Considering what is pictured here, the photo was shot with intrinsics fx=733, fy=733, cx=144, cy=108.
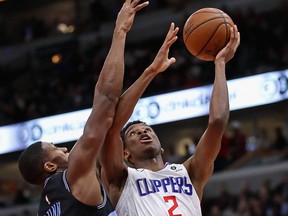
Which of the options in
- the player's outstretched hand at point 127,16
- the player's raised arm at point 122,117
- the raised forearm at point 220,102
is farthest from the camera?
the raised forearm at point 220,102

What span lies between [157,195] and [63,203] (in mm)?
806

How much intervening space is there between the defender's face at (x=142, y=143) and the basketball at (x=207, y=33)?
63 centimetres

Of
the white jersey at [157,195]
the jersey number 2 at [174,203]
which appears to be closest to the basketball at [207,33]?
the white jersey at [157,195]

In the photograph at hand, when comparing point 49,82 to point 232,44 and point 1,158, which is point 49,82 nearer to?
point 1,158

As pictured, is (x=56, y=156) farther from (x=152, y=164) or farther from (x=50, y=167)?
(x=152, y=164)

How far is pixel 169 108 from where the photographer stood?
15.8 meters

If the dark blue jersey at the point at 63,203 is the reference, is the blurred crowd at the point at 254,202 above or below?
below

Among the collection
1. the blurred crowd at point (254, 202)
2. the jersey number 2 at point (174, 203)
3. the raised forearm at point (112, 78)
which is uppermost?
the raised forearm at point (112, 78)

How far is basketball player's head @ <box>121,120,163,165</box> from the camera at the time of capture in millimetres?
4914

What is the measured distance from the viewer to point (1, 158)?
1919 cm

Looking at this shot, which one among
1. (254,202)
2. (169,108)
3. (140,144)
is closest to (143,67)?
(169,108)

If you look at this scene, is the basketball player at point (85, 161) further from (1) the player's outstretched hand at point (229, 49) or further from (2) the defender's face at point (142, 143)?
(1) the player's outstretched hand at point (229, 49)

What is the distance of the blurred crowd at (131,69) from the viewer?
1528cm

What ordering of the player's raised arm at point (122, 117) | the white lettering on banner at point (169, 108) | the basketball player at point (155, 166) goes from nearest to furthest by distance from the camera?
the player's raised arm at point (122, 117) → the basketball player at point (155, 166) → the white lettering on banner at point (169, 108)
